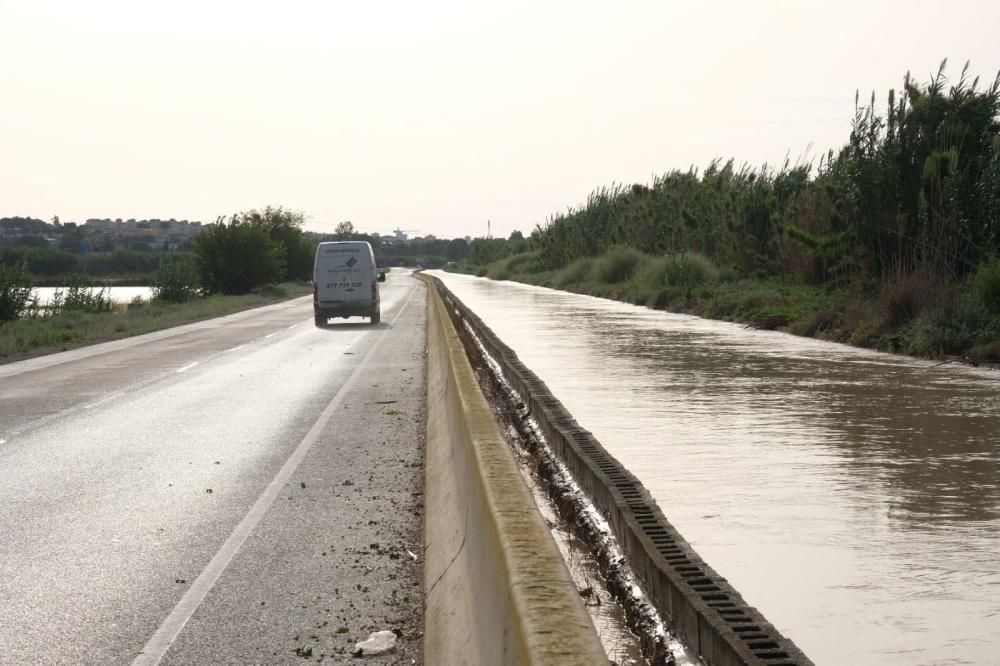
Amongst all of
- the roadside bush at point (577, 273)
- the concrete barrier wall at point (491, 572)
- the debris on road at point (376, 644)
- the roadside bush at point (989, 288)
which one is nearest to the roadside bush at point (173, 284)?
the roadside bush at point (577, 273)

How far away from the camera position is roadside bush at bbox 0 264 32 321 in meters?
41.1

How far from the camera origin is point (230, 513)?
8750 mm

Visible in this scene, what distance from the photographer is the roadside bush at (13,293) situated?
4106cm

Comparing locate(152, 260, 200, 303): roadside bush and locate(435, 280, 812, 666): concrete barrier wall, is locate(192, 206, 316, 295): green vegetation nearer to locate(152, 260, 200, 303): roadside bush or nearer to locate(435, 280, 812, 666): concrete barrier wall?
locate(152, 260, 200, 303): roadside bush

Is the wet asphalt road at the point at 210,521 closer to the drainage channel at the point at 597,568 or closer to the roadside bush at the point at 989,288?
the drainage channel at the point at 597,568

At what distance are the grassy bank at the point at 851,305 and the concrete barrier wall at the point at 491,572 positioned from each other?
11210 mm

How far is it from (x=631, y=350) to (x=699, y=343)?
1906 millimetres

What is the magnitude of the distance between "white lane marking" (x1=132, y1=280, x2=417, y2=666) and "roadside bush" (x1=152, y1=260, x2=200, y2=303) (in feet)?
169

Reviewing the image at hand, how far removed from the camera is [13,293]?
41469 millimetres

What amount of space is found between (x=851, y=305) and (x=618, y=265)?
101 ft

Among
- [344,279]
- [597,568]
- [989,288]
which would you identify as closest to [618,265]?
[344,279]

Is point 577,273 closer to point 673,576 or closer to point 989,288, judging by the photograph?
point 989,288

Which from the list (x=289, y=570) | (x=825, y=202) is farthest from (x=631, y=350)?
(x=289, y=570)

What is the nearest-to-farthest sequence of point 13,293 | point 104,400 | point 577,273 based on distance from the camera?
point 104,400 → point 13,293 → point 577,273
